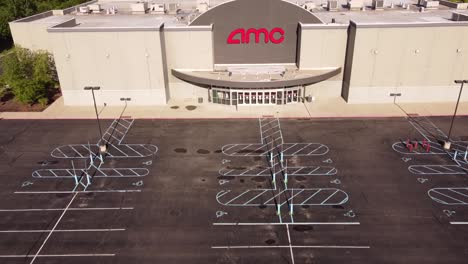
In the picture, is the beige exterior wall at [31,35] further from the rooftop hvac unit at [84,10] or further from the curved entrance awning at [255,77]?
the curved entrance awning at [255,77]

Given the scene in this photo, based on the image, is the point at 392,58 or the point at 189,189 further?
the point at 392,58

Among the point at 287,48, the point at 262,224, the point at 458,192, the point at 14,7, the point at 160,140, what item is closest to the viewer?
the point at 262,224

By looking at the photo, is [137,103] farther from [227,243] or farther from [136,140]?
[227,243]

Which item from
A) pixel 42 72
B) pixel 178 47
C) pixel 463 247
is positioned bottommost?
pixel 463 247

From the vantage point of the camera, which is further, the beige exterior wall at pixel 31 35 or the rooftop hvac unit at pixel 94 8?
the rooftop hvac unit at pixel 94 8

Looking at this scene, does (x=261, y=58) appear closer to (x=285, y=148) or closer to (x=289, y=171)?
(x=285, y=148)

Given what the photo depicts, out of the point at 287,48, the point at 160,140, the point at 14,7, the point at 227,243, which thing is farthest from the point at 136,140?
the point at 14,7

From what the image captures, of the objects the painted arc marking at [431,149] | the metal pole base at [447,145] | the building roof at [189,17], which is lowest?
the painted arc marking at [431,149]

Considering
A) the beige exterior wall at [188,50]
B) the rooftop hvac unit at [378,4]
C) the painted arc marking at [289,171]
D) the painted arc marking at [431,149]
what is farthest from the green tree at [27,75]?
the rooftop hvac unit at [378,4]
